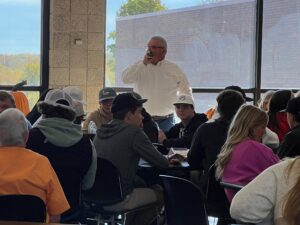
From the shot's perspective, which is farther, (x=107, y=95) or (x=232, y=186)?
(x=107, y=95)

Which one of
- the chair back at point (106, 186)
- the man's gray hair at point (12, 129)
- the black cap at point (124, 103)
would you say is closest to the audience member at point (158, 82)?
the black cap at point (124, 103)

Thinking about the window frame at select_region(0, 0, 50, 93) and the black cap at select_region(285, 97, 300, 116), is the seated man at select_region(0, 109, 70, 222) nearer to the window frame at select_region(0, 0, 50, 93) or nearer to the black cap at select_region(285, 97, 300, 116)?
the black cap at select_region(285, 97, 300, 116)

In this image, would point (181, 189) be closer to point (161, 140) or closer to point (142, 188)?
point (142, 188)

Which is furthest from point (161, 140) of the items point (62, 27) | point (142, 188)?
point (62, 27)

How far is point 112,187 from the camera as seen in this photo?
11.8 ft

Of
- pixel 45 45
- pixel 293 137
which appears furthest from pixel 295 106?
pixel 45 45

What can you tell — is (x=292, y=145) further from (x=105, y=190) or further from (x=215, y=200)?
(x=105, y=190)

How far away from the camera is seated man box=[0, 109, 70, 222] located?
101 inches

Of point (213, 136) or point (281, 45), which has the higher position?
point (281, 45)

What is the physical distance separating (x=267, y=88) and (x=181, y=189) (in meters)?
4.96

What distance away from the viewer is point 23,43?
6809 mm

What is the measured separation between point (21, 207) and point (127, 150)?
1288 millimetres

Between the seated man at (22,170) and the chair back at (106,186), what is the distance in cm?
86

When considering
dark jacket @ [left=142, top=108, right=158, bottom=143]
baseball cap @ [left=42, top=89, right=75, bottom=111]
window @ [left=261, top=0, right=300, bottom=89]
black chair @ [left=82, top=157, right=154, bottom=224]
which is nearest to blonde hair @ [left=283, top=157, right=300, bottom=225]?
black chair @ [left=82, top=157, right=154, bottom=224]
